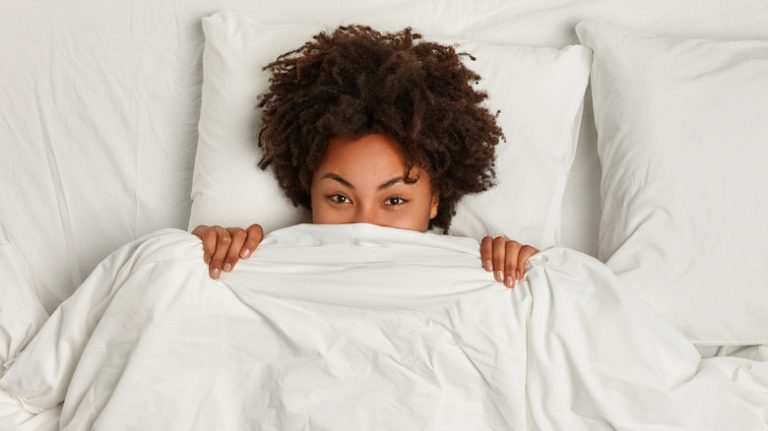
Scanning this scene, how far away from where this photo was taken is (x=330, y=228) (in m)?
1.52

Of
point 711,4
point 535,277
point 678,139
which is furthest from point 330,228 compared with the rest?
point 711,4

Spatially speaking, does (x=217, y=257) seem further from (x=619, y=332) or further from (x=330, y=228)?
(x=619, y=332)

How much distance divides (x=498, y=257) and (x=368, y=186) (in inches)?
9.9

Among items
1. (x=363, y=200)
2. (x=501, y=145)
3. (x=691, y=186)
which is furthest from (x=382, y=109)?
(x=691, y=186)

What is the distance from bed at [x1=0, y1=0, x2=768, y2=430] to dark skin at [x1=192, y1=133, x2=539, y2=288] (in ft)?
0.15

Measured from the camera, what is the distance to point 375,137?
5.10 feet

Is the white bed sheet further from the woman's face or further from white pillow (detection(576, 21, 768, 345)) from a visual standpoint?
the woman's face

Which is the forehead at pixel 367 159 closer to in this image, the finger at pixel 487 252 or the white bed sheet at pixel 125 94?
the finger at pixel 487 252

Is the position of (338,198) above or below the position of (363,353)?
above

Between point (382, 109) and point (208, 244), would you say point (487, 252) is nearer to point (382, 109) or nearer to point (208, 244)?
point (382, 109)

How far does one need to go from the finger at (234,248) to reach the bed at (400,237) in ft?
0.10

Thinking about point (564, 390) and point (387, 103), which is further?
point (387, 103)

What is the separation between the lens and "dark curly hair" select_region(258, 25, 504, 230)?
5.08ft

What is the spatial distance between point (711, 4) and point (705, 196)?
0.51 metres
